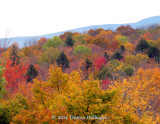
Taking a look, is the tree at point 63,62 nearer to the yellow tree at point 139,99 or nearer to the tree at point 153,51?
the yellow tree at point 139,99

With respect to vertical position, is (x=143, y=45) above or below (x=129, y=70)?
above

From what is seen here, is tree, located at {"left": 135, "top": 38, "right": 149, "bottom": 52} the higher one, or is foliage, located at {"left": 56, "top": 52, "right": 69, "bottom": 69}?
tree, located at {"left": 135, "top": 38, "right": 149, "bottom": 52}

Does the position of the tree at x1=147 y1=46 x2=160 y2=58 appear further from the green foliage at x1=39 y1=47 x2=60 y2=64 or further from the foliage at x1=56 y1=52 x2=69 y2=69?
the green foliage at x1=39 y1=47 x2=60 y2=64

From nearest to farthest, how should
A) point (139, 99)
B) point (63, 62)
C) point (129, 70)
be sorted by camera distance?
point (139, 99)
point (129, 70)
point (63, 62)

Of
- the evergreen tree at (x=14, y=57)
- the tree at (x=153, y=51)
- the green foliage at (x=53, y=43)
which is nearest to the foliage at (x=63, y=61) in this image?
the evergreen tree at (x=14, y=57)

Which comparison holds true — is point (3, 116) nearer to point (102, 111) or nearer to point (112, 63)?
point (102, 111)

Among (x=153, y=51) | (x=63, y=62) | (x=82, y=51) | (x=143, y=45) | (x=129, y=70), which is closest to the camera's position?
(x=129, y=70)

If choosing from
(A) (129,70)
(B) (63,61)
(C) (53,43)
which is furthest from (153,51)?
(C) (53,43)

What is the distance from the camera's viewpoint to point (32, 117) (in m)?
6.26

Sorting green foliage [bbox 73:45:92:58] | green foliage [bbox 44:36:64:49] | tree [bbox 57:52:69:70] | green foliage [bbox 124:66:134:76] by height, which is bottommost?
green foliage [bbox 124:66:134:76]

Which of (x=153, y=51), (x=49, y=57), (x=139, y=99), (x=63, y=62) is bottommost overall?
(x=139, y=99)

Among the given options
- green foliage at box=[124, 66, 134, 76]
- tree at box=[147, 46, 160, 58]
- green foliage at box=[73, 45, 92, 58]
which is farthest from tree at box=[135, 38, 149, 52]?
green foliage at box=[124, 66, 134, 76]

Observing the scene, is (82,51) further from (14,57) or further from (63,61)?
(14,57)

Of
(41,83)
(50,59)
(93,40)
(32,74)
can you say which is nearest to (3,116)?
(41,83)
